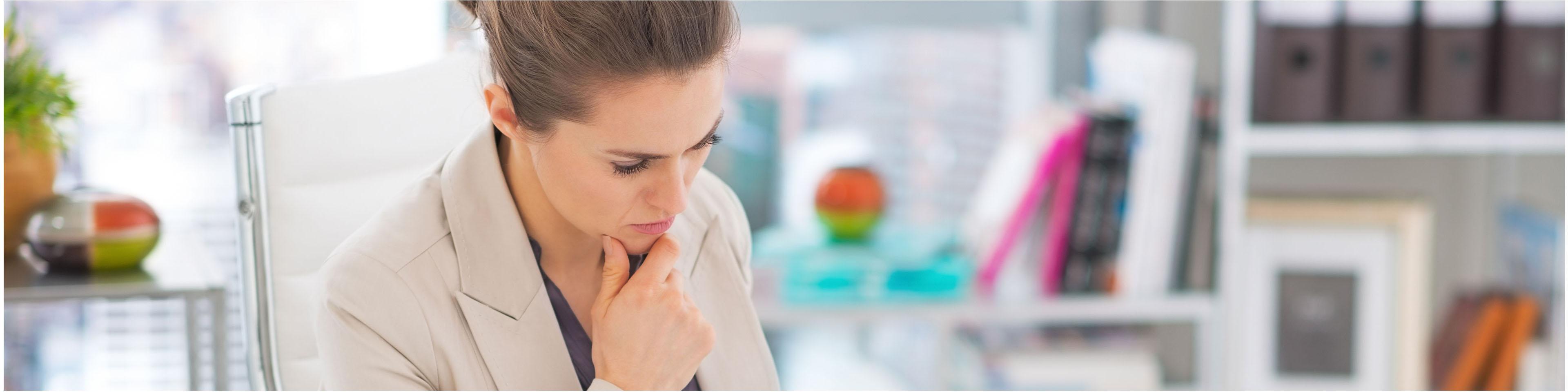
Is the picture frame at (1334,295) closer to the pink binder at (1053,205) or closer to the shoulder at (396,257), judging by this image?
the pink binder at (1053,205)

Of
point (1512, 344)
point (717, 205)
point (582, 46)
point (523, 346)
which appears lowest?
point (1512, 344)

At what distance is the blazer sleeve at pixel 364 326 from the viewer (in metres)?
0.79

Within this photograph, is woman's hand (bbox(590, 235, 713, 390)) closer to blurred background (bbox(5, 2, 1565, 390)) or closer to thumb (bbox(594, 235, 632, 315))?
thumb (bbox(594, 235, 632, 315))

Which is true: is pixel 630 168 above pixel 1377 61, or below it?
below

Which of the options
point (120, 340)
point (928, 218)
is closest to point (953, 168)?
point (928, 218)

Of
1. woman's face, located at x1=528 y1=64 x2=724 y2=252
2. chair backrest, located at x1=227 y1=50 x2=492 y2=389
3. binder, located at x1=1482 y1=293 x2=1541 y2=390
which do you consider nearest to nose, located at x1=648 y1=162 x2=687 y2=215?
woman's face, located at x1=528 y1=64 x2=724 y2=252

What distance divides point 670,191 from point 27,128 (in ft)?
2.44

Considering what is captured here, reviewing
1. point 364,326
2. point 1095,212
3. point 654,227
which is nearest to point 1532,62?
point 1095,212

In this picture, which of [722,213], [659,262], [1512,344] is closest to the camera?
[659,262]

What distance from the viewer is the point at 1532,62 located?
4.98ft

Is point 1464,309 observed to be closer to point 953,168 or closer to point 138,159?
point 953,168

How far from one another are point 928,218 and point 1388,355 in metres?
0.77

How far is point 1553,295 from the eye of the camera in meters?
1.66

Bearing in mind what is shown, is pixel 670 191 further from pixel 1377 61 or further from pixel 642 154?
pixel 1377 61
